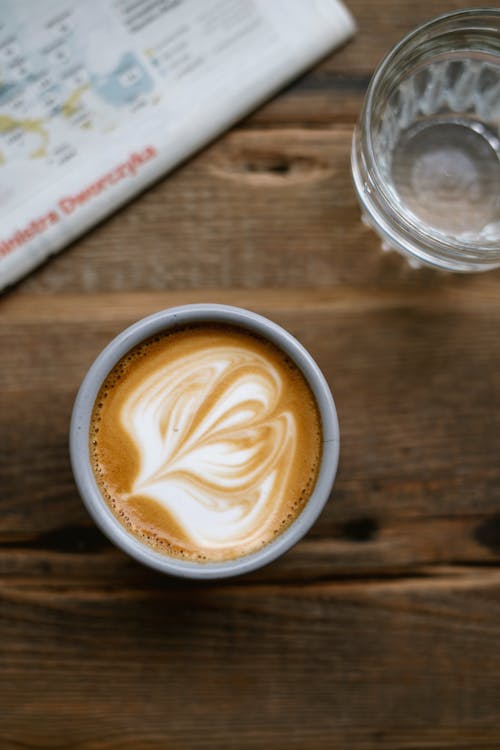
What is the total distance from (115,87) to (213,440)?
0.35m

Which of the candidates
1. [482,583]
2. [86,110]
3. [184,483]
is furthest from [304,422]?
[86,110]

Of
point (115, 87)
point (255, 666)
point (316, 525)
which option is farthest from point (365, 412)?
point (115, 87)

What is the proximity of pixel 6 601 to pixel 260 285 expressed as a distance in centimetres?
38

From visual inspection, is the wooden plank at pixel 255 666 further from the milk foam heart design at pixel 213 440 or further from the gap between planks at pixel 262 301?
the gap between planks at pixel 262 301

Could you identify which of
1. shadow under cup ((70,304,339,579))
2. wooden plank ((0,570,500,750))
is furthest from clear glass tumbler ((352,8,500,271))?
wooden plank ((0,570,500,750))

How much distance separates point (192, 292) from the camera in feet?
2.33

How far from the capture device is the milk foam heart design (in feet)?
2.05

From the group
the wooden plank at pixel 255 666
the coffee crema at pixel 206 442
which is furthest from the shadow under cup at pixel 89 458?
the wooden plank at pixel 255 666

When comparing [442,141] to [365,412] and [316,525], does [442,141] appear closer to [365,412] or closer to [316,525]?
[365,412]

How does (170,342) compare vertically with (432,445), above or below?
above

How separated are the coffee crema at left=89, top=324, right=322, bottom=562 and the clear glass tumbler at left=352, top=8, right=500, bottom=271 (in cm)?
20

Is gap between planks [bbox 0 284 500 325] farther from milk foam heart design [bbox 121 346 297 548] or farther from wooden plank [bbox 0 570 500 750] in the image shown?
wooden plank [bbox 0 570 500 750]

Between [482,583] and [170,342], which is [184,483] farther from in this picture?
[482,583]

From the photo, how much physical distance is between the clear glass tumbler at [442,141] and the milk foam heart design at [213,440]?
20 centimetres
